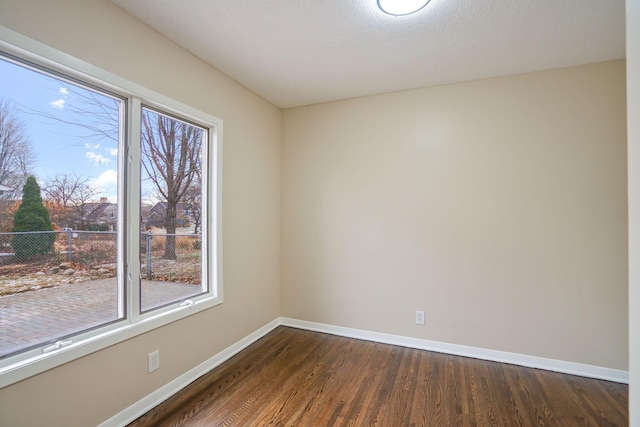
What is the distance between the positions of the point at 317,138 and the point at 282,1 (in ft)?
5.71

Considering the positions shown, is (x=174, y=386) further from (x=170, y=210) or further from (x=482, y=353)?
(x=482, y=353)

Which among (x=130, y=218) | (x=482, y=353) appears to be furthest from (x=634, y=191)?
(x=130, y=218)

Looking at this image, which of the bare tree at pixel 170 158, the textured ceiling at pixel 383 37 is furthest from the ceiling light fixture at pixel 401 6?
the bare tree at pixel 170 158

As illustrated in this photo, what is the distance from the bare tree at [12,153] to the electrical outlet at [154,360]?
Answer: 128 cm

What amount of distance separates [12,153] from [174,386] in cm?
182

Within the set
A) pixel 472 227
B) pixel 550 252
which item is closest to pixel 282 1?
pixel 472 227

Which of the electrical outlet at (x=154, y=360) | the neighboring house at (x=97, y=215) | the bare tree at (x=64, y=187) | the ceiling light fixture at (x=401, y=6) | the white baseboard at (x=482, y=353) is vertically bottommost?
the white baseboard at (x=482, y=353)

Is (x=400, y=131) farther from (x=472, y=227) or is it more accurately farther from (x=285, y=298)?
(x=285, y=298)

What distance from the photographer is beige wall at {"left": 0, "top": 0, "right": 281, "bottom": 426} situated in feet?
5.07

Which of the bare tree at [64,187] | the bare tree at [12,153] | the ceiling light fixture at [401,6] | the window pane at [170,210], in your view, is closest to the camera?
the bare tree at [12,153]

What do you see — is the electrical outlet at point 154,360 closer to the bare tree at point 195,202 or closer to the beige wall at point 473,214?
the bare tree at point 195,202

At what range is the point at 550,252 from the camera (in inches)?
103

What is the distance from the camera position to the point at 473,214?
284cm

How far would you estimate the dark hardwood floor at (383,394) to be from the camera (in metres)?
1.97
